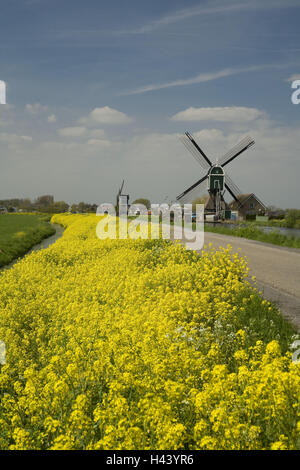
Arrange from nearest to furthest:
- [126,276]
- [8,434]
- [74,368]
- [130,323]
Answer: [8,434], [74,368], [130,323], [126,276]

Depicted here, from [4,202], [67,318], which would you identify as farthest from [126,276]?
[4,202]

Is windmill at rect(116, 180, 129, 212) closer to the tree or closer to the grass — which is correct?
the tree

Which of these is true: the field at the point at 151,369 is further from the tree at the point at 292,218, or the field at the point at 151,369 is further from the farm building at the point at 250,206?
the farm building at the point at 250,206

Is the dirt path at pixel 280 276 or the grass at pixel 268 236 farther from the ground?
the grass at pixel 268 236

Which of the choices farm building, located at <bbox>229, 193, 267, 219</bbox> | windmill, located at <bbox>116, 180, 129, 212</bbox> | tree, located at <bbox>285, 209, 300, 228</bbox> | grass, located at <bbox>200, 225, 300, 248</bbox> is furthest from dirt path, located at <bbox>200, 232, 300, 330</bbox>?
windmill, located at <bbox>116, 180, 129, 212</bbox>

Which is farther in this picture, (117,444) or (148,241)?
(148,241)

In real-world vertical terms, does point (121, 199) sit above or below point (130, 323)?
above

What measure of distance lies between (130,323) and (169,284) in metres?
3.37

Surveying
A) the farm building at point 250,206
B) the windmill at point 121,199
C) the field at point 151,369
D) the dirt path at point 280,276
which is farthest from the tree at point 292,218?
the windmill at point 121,199

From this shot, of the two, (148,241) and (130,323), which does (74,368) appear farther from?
(148,241)

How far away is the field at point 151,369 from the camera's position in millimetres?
3227

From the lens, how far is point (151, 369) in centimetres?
432
